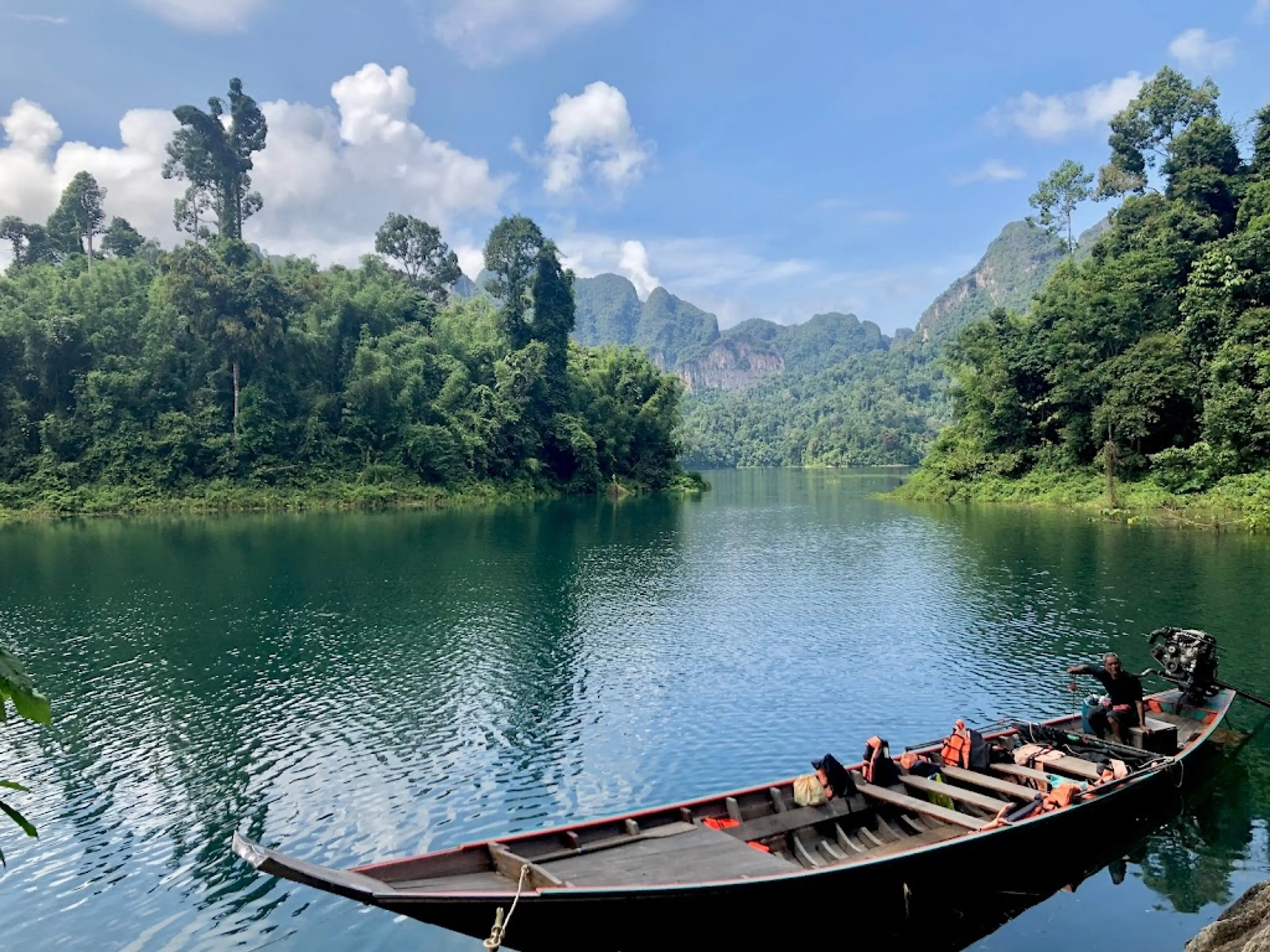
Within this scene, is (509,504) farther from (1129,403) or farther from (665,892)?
(665,892)

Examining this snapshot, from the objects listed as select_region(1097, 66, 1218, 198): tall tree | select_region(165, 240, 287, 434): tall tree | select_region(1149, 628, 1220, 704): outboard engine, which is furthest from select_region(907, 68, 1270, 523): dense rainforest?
select_region(165, 240, 287, 434): tall tree

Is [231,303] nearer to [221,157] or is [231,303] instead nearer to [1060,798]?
[221,157]

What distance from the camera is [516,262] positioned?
7644 cm

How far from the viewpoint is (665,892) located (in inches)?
282

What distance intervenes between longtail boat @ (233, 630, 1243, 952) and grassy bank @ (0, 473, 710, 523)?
178ft

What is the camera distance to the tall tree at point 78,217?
70250mm

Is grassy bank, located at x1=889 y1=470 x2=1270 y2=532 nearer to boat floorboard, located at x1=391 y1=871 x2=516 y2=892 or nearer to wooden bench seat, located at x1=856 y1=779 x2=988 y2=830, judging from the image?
wooden bench seat, located at x1=856 y1=779 x2=988 y2=830

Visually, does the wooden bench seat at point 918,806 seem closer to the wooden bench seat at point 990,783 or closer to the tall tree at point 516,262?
the wooden bench seat at point 990,783

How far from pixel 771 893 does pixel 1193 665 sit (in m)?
9.52

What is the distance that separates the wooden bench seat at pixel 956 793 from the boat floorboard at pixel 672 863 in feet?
8.85

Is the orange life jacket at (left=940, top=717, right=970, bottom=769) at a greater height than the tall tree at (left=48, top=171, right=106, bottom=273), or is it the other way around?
the tall tree at (left=48, top=171, right=106, bottom=273)

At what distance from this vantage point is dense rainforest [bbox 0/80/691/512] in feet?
192

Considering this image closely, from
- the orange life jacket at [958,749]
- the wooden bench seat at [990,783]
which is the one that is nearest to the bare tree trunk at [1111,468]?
the orange life jacket at [958,749]

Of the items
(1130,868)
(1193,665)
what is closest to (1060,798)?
(1130,868)
